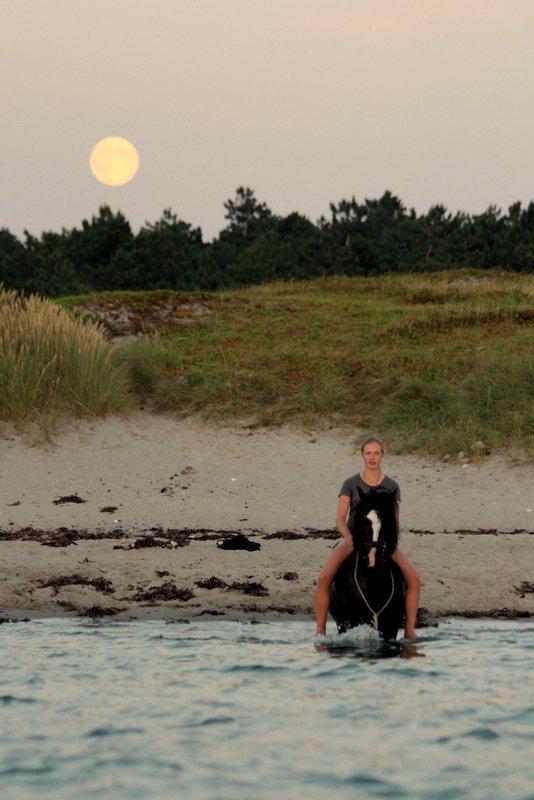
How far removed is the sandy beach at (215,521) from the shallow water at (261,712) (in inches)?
46.1

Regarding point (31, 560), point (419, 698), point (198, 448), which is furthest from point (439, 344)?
point (419, 698)

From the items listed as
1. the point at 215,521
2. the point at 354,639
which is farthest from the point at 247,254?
the point at 354,639

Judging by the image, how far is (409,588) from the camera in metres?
11.2

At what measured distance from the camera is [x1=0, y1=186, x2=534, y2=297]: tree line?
58.8 m

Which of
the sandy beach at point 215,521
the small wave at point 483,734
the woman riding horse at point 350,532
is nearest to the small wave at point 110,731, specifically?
the small wave at point 483,734

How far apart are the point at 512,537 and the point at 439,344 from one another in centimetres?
1161

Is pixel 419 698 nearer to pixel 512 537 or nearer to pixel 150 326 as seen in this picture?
pixel 512 537

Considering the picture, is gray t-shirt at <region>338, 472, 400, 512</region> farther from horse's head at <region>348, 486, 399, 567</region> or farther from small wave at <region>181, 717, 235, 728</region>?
small wave at <region>181, 717, 235, 728</region>

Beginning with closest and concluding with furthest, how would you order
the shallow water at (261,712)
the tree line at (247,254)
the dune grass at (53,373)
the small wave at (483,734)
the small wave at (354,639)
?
1. the shallow water at (261,712)
2. the small wave at (483,734)
3. the small wave at (354,639)
4. the dune grass at (53,373)
5. the tree line at (247,254)

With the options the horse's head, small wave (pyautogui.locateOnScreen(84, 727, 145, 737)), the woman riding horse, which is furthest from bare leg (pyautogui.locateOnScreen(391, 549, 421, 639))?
small wave (pyautogui.locateOnScreen(84, 727, 145, 737))

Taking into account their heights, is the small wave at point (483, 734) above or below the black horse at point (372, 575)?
below

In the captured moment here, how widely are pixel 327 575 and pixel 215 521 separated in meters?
6.69

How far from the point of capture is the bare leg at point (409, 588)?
1110 cm

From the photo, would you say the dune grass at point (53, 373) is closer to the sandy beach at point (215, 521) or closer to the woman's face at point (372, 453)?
the sandy beach at point (215, 521)
